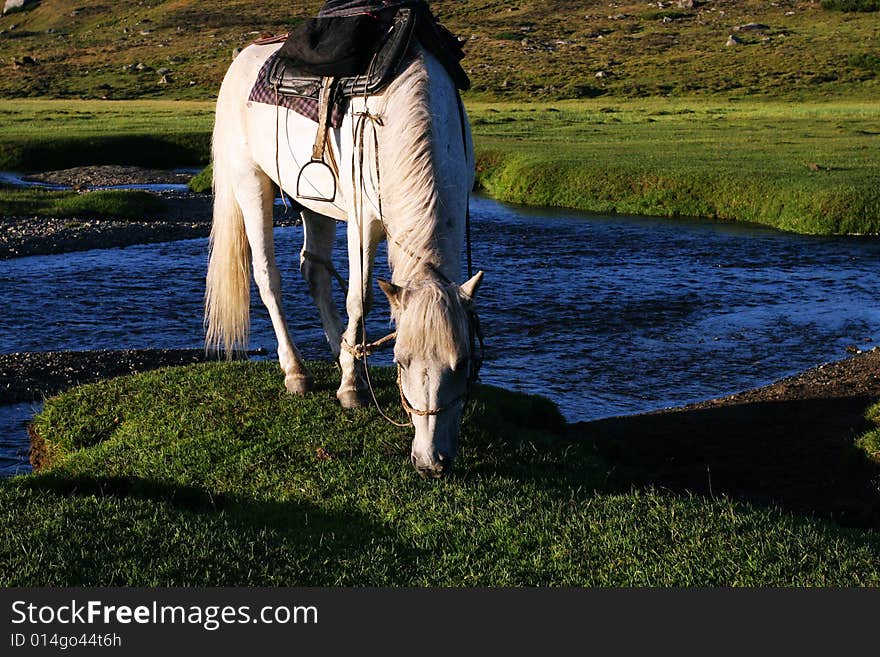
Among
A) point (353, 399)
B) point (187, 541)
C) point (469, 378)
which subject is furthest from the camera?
point (353, 399)

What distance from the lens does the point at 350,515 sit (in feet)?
22.6

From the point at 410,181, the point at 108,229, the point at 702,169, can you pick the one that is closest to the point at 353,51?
the point at 410,181

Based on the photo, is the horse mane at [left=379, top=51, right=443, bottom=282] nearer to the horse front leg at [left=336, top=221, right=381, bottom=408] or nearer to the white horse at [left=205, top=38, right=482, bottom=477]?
the white horse at [left=205, top=38, right=482, bottom=477]

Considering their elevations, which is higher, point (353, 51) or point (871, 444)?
point (353, 51)

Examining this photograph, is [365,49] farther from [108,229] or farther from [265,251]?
[108,229]

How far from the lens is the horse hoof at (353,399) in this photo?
29.1 ft

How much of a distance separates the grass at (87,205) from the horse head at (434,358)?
22.7 metres

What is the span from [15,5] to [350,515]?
19248 cm

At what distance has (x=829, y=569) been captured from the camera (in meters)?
5.73

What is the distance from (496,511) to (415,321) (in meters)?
1.41

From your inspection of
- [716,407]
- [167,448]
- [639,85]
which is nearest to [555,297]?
[716,407]

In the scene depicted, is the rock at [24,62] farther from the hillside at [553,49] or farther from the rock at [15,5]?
the rock at [15,5]

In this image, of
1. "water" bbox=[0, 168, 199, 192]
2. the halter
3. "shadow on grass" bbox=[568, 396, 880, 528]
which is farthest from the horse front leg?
"water" bbox=[0, 168, 199, 192]

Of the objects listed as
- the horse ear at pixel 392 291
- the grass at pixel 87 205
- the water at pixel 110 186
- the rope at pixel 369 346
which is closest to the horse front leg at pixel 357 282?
the rope at pixel 369 346
